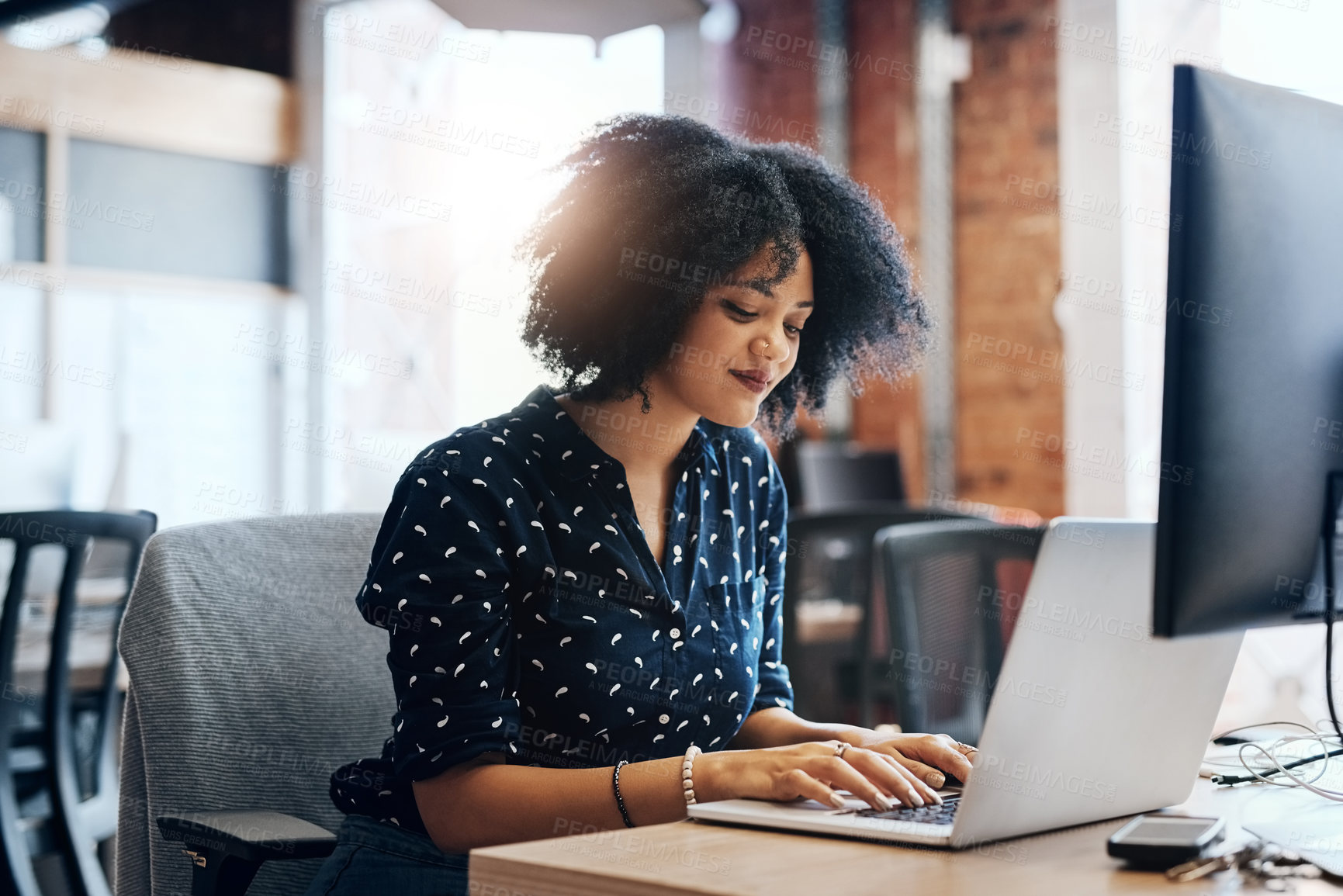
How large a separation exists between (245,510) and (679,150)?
3.86 metres

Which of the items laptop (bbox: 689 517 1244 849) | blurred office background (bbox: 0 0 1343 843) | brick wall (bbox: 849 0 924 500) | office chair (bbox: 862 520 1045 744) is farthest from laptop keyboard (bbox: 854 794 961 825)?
brick wall (bbox: 849 0 924 500)

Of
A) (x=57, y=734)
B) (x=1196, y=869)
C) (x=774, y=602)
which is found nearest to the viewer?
(x=1196, y=869)

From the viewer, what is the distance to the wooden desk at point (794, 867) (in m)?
0.70

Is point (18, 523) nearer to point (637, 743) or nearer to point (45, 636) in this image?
point (45, 636)

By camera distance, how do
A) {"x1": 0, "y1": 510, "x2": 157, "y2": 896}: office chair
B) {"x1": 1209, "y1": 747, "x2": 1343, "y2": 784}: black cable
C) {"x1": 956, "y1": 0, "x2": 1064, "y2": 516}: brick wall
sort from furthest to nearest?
1. {"x1": 956, "y1": 0, "x2": 1064, "y2": 516}: brick wall
2. {"x1": 0, "y1": 510, "x2": 157, "y2": 896}: office chair
3. {"x1": 1209, "y1": 747, "x2": 1343, "y2": 784}: black cable

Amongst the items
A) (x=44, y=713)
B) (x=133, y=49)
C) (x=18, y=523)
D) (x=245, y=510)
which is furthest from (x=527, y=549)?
(x=133, y=49)

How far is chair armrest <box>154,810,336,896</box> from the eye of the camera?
1.02 m

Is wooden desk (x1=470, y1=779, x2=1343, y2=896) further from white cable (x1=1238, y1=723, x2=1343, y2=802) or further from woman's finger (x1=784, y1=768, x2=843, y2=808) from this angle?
white cable (x1=1238, y1=723, x2=1343, y2=802)

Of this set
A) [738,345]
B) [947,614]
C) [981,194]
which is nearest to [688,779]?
[738,345]

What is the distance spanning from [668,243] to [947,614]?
143 centimetres

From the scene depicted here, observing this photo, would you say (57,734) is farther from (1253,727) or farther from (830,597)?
(830,597)

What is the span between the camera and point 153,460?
450 cm

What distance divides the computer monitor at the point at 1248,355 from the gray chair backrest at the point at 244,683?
825 millimetres

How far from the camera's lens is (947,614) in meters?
2.47
